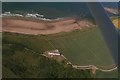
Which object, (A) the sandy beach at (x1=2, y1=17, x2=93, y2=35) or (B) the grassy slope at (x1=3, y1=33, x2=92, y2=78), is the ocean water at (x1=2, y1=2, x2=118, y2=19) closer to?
(A) the sandy beach at (x1=2, y1=17, x2=93, y2=35)

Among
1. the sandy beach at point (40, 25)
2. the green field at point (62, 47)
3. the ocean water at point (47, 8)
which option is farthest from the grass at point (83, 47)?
the ocean water at point (47, 8)

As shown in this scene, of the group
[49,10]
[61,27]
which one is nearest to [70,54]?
[61,27]

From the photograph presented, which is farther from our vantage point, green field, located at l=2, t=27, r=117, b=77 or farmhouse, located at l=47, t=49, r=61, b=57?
farmhouse, located at l=47, t=49, r=61, b=57

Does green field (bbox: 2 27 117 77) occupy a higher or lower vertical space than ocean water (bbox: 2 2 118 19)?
lower

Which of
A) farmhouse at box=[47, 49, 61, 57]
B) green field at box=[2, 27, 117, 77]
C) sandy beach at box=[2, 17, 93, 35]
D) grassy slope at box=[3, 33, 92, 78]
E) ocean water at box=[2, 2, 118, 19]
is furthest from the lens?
ocean water at box=[2, 2, 118, 19]

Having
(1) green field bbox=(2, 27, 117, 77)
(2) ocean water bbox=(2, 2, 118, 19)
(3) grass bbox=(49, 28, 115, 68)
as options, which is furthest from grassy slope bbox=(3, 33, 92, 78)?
(2) ocean water bbox=(2, 2, 118, 19)

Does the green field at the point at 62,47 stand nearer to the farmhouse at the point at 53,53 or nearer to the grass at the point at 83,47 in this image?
the grass at the point at 83,47

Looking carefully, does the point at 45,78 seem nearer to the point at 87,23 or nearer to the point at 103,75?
the point at 103,75
